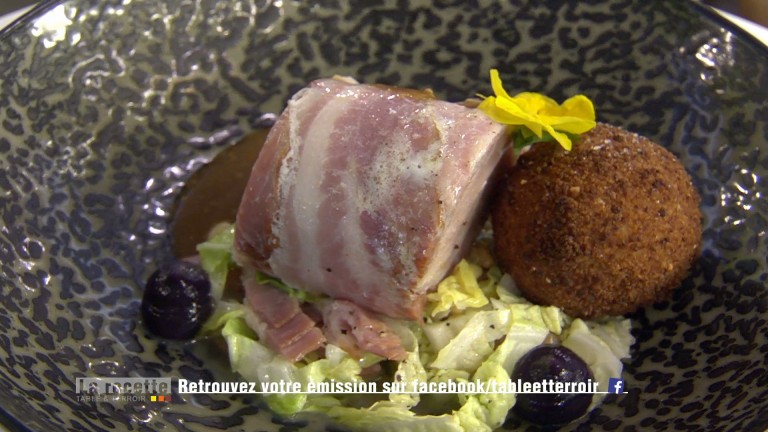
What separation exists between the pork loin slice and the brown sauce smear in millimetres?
406

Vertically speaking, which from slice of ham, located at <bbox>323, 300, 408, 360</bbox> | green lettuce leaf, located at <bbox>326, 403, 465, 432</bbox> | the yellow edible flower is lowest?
green lettuce leaf, located at <bbox>326, 403, 465, 432</bbox>

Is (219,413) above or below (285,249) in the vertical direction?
below

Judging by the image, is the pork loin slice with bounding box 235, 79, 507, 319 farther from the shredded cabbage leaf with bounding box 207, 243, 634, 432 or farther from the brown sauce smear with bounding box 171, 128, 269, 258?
the brown sauce smear with bounding box 171, 128, 269, 258

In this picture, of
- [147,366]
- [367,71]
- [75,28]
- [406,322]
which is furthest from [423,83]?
[147,366]

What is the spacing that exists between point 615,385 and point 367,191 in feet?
2.94

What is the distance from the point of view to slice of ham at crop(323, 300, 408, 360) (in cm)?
206

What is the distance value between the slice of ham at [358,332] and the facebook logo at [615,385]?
0.59 m

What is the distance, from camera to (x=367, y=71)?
2.92 meters

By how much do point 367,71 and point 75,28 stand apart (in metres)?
1.08

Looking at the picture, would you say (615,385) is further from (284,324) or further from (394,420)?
(284,324)

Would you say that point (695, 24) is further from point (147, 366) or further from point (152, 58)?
point (147, 366)

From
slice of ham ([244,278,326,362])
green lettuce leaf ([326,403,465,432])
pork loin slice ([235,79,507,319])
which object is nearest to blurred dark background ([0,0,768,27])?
pork loin slice ([235,79,507,319])

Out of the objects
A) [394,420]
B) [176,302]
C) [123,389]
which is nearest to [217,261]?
[176,302]

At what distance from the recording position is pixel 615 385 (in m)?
2.07
